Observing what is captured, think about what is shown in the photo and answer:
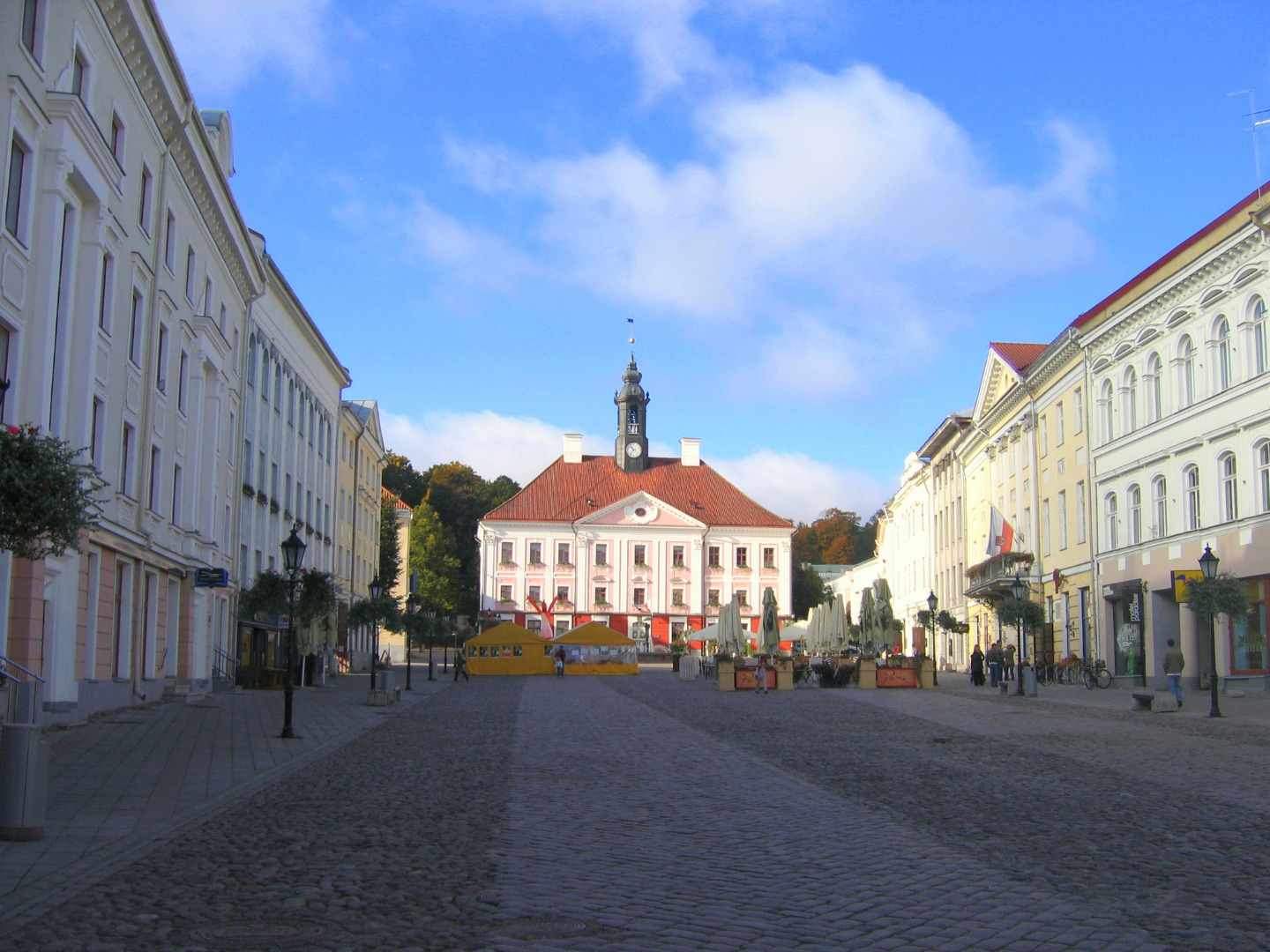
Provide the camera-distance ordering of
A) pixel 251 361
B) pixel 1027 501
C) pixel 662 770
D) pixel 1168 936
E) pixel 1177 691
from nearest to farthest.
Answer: pixel 1168 936
pixel 662 770
pixel 1177 691
pixel 251 361
pixel 1027 501

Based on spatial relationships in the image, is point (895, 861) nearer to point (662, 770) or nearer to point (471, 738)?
point (662, 770)

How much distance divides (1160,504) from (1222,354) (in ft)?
19.3

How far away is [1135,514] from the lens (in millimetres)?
39062

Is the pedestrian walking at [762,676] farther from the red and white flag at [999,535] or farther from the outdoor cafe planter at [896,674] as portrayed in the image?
the red and white flag at [999,535]

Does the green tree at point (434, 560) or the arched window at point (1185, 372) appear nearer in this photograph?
the arched window at point (1185, 372)

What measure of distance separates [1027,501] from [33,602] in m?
39.3

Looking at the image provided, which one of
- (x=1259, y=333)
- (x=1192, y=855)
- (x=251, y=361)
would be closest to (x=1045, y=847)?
(x=1192, y=855)

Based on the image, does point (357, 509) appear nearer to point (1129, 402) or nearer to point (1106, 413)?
point (1106, 413)

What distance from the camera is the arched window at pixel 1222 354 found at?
3284cm

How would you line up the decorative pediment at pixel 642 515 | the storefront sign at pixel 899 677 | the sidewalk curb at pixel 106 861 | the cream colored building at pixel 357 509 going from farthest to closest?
the decorative pediment at pixel 642 515 → the cream colored building at pixel 357 509 → the storefront sign at pixel 899 677 → the sidewalk curb at pixel 106 861

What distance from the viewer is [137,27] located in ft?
77.4

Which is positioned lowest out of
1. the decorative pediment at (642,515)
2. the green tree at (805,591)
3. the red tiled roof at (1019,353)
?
the green tree at (805,591)

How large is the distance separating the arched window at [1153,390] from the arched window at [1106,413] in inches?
110

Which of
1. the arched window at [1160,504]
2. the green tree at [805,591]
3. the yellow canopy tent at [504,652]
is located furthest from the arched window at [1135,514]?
the green tree at [805,591]
